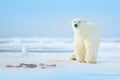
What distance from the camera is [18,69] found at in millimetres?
5254

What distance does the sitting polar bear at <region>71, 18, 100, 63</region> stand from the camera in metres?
6.05

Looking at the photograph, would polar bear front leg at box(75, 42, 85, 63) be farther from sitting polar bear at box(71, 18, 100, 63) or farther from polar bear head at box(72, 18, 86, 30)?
polar bear head at box(72, 18, 86, 30)

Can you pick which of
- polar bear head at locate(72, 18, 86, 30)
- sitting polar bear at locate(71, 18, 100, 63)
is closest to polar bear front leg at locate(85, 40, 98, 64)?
sitting polar bear at locate(71, 18, 100, 63)

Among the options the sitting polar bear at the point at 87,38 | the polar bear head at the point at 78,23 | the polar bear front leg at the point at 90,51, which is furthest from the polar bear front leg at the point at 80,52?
the polar bear head at the point at 78,23

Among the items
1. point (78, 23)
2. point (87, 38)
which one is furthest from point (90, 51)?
point (78, 23)

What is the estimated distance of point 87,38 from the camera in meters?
6.10

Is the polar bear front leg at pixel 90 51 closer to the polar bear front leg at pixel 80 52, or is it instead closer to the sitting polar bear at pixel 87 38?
the sitting polar bear at pixel 87 38

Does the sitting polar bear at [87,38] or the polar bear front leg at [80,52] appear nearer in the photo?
the sitting polar bear at [87,38]

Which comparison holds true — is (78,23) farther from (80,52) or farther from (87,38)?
(80,52)

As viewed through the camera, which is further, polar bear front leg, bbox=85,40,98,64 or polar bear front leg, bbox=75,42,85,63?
polar bear front leg, bbox=75,42,85,63

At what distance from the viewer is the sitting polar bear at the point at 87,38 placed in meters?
6.05

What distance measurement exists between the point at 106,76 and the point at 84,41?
4.92 ft

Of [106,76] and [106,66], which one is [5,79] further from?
[106,66]

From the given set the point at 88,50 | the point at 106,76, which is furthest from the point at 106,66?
the point at 106,76
